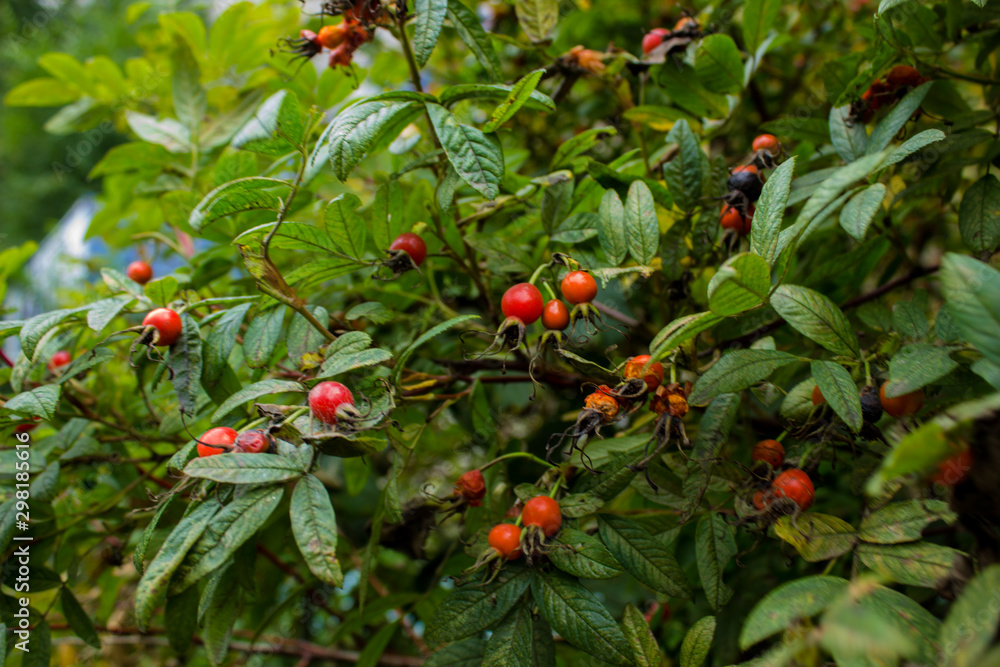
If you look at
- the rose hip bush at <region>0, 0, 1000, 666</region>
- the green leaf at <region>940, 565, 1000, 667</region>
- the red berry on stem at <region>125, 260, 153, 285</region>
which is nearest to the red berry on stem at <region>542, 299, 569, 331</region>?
the rose hip bush at <region>0, 0, 1000, 666</region>

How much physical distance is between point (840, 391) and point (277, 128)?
0.74 m

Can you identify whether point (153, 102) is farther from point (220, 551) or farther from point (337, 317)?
point (220, 551)

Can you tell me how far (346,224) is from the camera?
812 millimetres

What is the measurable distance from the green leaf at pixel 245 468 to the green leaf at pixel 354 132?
1.04ft

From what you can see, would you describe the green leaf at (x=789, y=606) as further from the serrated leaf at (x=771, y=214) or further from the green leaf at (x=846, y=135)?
the green leaf at (x=846, y=135)

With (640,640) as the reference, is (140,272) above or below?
above

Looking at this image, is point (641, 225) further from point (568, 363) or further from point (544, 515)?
point (544, 515)

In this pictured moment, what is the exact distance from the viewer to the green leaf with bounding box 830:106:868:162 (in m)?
0.83

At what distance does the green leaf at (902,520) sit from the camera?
1.82 feet

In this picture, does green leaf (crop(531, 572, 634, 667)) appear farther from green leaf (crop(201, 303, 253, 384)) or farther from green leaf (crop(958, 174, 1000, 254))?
green leaf (crop(958, 174, 1000, 254))

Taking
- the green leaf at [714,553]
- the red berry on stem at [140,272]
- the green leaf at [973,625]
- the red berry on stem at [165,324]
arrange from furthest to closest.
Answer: the red berry on stem at [140,272] → the red berry on stem at [165,324] → the green leaf at [714,553] → the green leaf at [973,625]

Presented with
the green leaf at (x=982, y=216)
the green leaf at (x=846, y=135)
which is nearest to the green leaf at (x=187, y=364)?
the green leaf at (x=846, y=135)

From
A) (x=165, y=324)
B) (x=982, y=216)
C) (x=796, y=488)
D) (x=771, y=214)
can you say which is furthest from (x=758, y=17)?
(x=165, y=324)

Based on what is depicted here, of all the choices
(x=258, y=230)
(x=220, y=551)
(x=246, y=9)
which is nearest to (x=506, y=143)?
(x=246, y=9)
